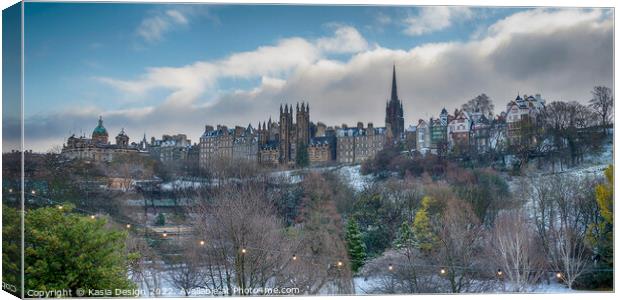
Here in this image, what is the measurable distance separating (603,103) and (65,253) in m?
7.14

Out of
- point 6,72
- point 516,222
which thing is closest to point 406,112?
point 516,222

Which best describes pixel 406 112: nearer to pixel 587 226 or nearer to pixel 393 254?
pixel 393 254

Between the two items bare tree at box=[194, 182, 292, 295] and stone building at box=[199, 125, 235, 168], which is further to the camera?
stone building at box=[199, 125, 235, 168]

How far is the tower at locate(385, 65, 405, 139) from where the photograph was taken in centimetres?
1094

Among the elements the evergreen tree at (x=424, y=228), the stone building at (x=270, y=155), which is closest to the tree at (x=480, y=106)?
the evergreen tree at (x=424, y=228)

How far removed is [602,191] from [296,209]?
4.38 meters

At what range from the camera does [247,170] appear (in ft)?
38.4

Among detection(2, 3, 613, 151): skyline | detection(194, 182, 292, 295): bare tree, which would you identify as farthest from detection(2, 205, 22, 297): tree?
detection(194, 182, 292, 295): bare tree

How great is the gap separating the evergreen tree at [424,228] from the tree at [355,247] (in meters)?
0.81

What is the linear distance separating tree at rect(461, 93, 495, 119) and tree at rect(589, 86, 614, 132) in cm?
135

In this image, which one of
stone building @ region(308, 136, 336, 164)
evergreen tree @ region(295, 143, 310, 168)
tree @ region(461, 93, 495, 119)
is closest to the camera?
tree @ region(461, 93, 495, 119)

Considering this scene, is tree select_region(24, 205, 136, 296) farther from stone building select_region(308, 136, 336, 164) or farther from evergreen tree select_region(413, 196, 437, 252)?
evergreen tree select_region(413, 196, 437, 252)

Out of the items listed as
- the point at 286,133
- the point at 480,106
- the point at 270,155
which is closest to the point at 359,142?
the point at 286,133

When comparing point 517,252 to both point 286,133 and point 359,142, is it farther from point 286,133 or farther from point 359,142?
point 286,133
